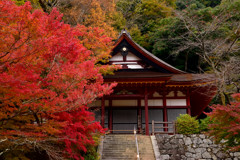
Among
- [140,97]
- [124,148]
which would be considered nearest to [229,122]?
[124,148]

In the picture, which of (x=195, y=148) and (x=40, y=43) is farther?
(x=195, y=148)

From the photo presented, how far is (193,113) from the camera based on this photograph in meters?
19.1

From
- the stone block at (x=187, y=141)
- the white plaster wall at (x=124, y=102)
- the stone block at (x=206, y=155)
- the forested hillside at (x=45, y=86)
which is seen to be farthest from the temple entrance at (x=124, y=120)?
the stone block at (x=206, y=155)

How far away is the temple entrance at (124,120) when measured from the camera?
1488 centimetres

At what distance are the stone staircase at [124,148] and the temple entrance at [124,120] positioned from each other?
242 centimetres

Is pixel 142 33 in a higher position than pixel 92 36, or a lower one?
higher

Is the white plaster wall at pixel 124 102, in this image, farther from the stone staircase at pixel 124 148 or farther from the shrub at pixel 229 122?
the shrub at pixel 229 122

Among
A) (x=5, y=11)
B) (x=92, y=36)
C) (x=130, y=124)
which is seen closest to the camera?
(x=5, y=11)

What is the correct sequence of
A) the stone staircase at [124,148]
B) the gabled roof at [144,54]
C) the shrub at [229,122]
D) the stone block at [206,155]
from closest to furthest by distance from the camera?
the shrub at [229,122] → the stone staircase at [124,148] → the stone block at [206,155] → the gabled roof at [144,54]

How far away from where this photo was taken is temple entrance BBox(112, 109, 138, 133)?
586 inches

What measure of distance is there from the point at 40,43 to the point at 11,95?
145 cm

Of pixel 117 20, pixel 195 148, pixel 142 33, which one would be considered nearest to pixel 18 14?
pixel 195 148

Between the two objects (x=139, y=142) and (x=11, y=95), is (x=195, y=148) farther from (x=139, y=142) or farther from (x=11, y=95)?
(x=11, y=95)

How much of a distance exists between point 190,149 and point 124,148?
3410 mm
